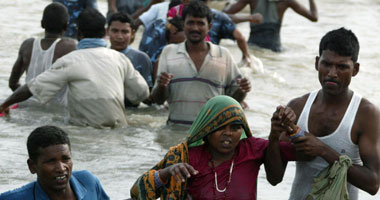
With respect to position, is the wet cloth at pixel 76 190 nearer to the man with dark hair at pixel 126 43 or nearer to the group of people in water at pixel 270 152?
the group of people in water at pixel 270 152

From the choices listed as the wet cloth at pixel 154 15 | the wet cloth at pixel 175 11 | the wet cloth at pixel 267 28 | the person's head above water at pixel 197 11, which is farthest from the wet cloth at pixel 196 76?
the wet cloth at pixel 267 28

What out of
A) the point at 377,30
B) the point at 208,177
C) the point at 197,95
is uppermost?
the point at 208,177

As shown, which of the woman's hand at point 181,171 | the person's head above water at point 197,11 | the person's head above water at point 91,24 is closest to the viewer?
the woman's hand at point 181,171

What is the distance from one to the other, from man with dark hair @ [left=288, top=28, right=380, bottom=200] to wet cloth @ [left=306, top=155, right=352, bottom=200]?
0.14ft

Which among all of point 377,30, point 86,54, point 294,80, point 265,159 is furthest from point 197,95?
point 377,30

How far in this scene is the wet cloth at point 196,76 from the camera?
7.53m

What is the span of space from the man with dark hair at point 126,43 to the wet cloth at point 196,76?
4.44ft

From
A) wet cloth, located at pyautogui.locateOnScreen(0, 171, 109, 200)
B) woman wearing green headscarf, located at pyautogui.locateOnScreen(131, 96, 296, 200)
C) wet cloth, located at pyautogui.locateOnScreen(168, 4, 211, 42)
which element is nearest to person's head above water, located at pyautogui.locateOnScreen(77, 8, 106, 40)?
wet cloth, located at pyautogui.locateOnScreen(168, 4, 211, 42)

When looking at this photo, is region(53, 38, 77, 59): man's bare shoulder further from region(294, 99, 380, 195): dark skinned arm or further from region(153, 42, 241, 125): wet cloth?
region(294, 99, 380, 195): dark skinned arm

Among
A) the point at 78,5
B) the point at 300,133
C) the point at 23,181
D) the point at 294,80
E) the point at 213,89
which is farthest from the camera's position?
the point at 294,80

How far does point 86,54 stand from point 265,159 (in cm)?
377

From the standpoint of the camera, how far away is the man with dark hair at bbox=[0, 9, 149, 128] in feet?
25.3

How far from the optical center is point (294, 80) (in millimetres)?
13203

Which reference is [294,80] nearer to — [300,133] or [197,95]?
[197,95]
